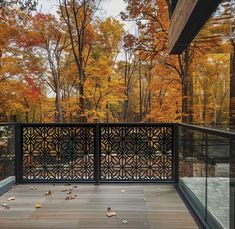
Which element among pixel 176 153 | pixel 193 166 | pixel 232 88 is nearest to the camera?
pixel 232 88

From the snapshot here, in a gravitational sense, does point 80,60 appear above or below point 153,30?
below

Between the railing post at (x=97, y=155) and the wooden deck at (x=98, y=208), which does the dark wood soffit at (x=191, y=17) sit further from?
the wooden deck at (x=98, y=208)

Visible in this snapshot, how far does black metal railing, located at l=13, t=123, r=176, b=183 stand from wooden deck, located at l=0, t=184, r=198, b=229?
0.29 meters

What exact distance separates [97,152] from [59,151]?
2.16ft

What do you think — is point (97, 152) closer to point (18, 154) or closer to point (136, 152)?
point (136, 152)

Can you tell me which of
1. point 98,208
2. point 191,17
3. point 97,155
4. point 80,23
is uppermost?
point 80,23

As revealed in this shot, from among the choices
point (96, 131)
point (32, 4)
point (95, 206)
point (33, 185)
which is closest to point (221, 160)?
point (95, 206)

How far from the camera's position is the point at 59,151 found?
487cm

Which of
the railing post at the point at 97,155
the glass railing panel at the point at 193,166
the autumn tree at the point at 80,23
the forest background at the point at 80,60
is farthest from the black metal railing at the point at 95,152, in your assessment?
the autumn tree at the point at 80,23

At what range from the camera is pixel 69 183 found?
15.8ft

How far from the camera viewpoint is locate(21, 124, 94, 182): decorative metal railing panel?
486cm

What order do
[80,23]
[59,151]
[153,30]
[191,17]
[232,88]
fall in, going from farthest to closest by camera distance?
1. [80,23]
2. [153,30]
3. [59,151]
4. [191,17]
5. [232,88]

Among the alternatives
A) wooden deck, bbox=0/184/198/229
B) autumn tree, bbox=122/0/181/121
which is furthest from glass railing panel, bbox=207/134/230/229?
autumn tree, bbox=122/0/181/121

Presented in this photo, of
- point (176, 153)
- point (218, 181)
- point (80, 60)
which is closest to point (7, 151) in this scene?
point (176, 153)
